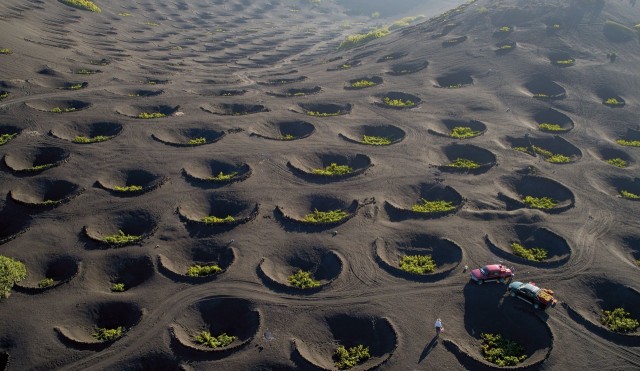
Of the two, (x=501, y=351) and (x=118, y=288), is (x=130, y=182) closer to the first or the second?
(x=118, y=288)

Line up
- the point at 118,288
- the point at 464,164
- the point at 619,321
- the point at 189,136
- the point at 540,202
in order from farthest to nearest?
the point at 189,136 < the point at 464,164 < the point at 540,202 < the point at 118,288 < the point at 619,321

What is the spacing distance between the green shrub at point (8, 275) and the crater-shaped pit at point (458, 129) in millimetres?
57417

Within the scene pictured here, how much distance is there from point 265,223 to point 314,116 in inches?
1249

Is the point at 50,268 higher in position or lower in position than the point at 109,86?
lower

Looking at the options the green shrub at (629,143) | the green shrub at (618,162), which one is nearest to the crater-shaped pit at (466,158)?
the green shrub at (618,162)

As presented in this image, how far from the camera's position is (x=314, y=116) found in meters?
74.6

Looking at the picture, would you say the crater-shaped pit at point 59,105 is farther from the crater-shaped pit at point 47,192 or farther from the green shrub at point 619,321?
the green shrub at point 619,321

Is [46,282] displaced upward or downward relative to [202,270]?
downward

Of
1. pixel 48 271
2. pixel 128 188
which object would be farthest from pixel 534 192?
pixel 48 271

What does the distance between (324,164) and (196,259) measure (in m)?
24.7

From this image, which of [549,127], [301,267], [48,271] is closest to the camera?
[48,271]

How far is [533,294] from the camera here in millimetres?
36281

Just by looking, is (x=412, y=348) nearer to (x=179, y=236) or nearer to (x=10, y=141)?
(x=179, y=236)

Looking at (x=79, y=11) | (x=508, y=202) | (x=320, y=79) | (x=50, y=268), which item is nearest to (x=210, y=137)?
(x=50, y=268)
